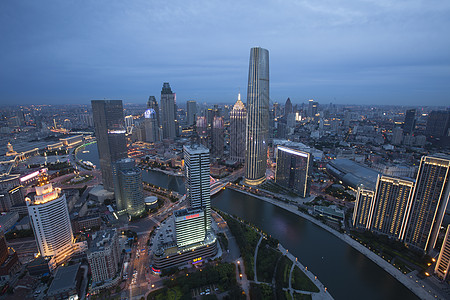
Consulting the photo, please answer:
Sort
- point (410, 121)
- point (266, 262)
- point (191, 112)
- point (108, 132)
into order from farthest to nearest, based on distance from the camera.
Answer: point (191, 112) → point (410, 121) → point (108, 132) → point (266, 262)

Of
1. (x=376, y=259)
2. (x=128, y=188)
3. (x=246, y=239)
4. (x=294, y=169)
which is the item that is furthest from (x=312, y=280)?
(x=128, y=188)

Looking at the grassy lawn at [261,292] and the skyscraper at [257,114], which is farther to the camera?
the skyscraper at [257,114]

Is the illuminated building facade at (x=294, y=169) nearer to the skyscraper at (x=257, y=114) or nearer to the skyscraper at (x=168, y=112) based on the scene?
the skyscraper at (x=257, y=114)

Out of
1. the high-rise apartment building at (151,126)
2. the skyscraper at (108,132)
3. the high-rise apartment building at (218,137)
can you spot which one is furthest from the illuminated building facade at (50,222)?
the high-rise apartment building at (151,126)

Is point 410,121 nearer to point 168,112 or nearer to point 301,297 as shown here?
point 168,112

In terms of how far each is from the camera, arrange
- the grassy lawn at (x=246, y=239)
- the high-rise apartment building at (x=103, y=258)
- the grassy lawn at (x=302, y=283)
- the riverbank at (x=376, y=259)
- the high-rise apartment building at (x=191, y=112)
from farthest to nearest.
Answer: the high-rise apartment building at (x=191, y=112)
the grassy lawn at (x=246, y=239)
the grassy lawn at (x=302, y=283)
the riverbank at (x=376, y=259)
the high-rise apartment building at (x=103, y=258)

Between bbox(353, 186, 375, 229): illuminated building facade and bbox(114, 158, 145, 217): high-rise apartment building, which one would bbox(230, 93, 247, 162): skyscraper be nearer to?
bbox(114, 158, 145, 217): high-rise apartment building

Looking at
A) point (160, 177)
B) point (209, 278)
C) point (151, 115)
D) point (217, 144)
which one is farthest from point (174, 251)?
point (151, 115)
